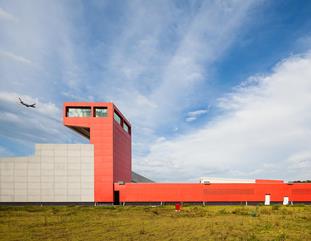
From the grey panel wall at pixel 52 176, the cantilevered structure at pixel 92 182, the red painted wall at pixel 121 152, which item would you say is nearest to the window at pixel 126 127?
the red painted wall at pixel 121 152

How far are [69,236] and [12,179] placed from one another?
4430 cm

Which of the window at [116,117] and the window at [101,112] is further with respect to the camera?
the window at [116,117]

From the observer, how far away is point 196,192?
5809 cm

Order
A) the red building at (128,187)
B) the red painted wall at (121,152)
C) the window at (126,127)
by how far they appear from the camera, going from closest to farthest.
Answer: the red building at (128,187) < the red painted wall at (121,152) < the window at (126,127)

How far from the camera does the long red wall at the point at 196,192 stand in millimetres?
57344

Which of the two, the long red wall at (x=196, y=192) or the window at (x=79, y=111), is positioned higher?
the window at (x=79, y=111)

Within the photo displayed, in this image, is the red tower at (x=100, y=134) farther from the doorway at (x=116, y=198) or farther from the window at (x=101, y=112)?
the doorway at (x=116, y=198)

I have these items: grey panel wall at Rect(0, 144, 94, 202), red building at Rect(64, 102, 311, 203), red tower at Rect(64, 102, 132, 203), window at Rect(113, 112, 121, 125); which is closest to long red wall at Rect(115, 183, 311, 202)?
red building at Rect(64, 102, 311, 203)

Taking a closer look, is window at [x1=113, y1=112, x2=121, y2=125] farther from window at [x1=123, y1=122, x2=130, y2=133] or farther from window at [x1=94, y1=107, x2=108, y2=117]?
window at [x1=123, y1=122, x2=130, y2=133]

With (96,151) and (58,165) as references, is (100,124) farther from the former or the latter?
(58,165)

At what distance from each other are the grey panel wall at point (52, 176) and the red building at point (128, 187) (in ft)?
6.93

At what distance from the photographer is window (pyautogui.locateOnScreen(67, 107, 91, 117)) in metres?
57.6

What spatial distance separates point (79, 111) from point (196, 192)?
93.7 feet

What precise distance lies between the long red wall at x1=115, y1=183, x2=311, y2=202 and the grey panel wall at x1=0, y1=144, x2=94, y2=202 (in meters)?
7.10
